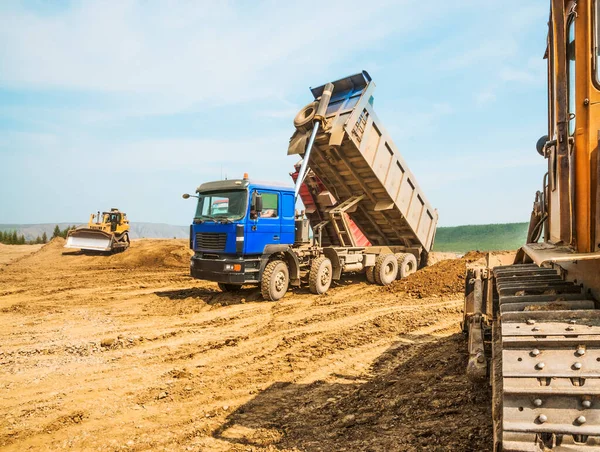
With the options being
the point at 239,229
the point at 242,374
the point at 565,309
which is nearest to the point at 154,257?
the point at 239,229

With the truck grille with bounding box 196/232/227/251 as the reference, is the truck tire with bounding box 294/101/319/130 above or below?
above

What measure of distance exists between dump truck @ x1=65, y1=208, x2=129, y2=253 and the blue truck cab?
1248 centimetres

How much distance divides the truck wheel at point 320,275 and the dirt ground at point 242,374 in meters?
0.35

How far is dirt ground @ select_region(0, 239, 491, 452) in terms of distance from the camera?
12.2ft

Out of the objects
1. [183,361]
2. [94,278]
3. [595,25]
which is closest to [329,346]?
[183,361]

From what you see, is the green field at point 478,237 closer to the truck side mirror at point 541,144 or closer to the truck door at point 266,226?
the truck door at point 266,226

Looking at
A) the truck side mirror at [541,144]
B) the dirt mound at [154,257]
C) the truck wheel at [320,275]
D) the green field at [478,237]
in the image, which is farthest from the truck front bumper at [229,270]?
the green field at [478,237]

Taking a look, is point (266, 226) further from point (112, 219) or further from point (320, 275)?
point (112, 219)

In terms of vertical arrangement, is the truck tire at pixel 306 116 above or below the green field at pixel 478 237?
above

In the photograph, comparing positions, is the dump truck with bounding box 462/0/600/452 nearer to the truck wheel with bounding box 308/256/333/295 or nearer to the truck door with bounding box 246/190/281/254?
the truck door with bounding box 246/190/281/254

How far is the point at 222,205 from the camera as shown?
1026 centimetres

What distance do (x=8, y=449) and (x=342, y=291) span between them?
846cm

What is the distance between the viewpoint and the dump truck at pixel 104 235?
21797mm

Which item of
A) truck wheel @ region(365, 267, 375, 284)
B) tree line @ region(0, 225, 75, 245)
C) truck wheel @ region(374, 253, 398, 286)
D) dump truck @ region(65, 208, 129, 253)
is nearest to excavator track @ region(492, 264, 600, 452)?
truck wheel @ region(374, 253, 398, 286)
